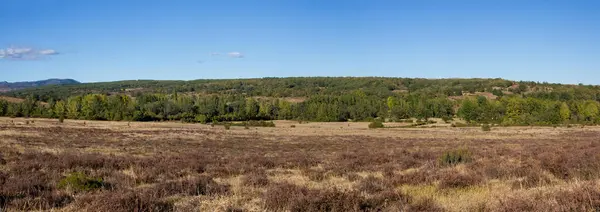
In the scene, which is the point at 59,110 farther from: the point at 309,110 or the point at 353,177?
the point at 353,177

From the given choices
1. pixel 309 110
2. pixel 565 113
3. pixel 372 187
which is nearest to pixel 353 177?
pixel 372 187

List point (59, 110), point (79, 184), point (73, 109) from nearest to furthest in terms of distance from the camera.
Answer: point (79, 184) → point (59, 110) → point (73, 109)

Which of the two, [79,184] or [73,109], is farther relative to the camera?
[73,109]

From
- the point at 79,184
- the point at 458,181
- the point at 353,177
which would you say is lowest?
the point at 353,177

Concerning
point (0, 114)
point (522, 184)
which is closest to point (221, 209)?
point (522, 184)

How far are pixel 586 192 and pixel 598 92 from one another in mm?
218432

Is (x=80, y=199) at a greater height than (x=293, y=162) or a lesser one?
greater

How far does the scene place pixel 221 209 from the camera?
8.12 meters

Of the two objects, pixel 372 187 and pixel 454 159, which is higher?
pixel 372 187

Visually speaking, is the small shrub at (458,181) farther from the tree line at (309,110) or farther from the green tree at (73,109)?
the green tree at (73,109)

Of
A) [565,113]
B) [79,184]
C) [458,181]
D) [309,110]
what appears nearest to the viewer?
[79,184]

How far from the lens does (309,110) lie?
511 ft

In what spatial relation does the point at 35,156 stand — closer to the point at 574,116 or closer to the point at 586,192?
the point at 586,192

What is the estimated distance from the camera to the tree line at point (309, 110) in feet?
418
